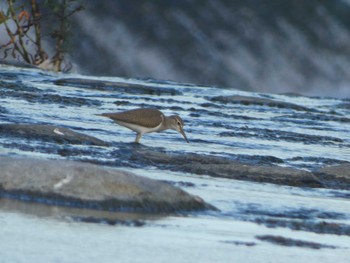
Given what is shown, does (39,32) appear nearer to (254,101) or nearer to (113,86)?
(113,86)

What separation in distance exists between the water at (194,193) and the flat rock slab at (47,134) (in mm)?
213

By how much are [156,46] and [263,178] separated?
50.0ft

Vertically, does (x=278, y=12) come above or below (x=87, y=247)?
above

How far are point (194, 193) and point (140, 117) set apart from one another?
3.70 m

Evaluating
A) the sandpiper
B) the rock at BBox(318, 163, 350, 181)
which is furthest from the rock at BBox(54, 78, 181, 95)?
the rock at BBox(318, 163, 350, 181)

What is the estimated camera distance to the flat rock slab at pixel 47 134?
11008 mm

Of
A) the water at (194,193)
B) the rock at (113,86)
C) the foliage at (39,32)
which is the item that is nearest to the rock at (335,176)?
the water at (194,193)

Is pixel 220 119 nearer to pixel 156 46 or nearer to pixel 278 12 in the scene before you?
pixel 156 46

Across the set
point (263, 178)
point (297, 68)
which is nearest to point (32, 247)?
point (263, 178)

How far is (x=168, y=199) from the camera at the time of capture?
7.65 m

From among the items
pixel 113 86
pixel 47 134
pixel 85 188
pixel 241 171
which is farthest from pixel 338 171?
pixel 113 86

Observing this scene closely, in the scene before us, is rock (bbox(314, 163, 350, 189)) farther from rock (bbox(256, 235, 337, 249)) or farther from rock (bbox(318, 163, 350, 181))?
rock (bbox(256, 235, 337, 249))

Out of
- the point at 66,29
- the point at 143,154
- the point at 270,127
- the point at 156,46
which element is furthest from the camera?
the point at 156,46

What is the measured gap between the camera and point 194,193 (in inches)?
338
